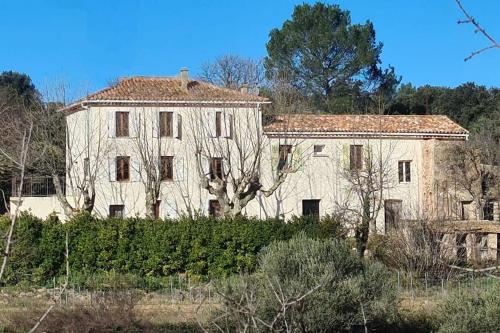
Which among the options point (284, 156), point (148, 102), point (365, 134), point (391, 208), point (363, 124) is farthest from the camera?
point (363, 124)

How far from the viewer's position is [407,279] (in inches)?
854

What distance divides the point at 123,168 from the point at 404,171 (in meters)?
13.2

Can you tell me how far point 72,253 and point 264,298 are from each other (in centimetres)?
1364

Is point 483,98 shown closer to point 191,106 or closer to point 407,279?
point 191,106

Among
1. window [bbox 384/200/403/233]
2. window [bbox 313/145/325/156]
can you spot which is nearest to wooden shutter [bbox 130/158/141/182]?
window [bbox 313/145/325/156]

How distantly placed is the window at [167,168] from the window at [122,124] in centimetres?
212

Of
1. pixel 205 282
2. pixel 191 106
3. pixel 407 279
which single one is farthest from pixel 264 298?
pixel 191 106

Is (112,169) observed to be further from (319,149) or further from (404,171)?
(404,171)

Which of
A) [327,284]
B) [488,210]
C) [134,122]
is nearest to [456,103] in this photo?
[488,210]

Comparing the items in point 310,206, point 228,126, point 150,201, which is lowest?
point 310,206

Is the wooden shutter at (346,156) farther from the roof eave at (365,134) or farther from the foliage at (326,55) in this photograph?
the foliage at (326,55)

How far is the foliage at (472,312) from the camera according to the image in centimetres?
1333

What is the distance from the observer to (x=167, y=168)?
36.2 metres

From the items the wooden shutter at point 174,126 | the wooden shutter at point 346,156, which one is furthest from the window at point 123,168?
the wooden shutter at point 346,156
